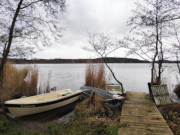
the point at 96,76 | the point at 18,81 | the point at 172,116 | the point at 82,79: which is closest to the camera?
the point at 172,116

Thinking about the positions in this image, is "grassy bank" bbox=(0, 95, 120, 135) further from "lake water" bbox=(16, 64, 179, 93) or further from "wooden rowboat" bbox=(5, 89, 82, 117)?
"lake water" bbox=(16, 64, 179, 93)

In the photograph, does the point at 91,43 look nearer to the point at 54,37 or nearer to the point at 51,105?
the point at 54,37

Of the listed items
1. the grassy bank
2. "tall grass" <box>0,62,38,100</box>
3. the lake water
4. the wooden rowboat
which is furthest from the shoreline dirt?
"tall grass" <box>0,62,38,100</box>

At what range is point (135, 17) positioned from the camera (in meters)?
5.06

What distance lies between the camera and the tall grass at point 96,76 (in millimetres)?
7371

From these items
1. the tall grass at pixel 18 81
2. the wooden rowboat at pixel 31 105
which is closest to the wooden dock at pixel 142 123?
the wooden rowboat at pixel 31 105

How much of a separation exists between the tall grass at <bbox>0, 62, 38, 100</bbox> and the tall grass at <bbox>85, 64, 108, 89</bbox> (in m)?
3.58

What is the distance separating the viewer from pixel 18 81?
24.5 feet

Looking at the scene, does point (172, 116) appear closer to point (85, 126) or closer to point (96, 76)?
point (85, 126)

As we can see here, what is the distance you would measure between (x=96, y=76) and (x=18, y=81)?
15.6ft

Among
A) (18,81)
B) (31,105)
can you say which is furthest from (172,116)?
(18,81)

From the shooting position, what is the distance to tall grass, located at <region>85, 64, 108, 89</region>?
737cm

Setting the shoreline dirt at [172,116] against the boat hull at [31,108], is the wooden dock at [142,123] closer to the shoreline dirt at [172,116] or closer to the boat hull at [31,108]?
the shoreline dirt at [172,116]

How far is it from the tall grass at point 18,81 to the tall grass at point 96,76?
3583 mm
